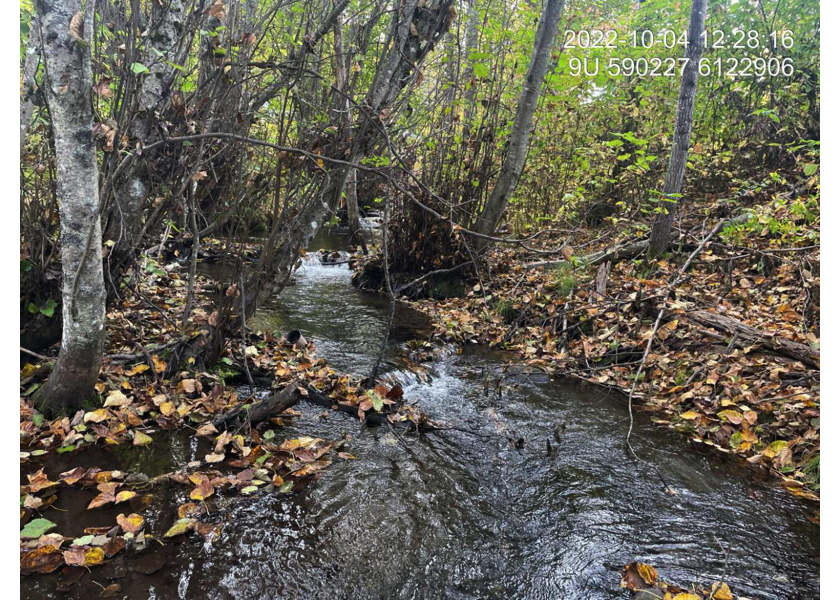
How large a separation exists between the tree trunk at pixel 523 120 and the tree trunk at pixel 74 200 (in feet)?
13.5

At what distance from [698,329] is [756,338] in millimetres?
513

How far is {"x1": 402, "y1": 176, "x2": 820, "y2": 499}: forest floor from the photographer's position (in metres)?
3.35

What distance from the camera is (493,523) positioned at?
247cm

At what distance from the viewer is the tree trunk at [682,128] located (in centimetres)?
Result: 602

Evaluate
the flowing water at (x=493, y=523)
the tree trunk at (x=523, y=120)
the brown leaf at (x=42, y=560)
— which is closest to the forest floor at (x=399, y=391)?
the brown leaf at (x=42, y=560)

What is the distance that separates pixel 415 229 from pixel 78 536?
599cm

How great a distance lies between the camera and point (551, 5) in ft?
19.8

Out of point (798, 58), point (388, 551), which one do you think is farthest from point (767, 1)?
point (388, 551)

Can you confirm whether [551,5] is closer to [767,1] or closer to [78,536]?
[767,1]

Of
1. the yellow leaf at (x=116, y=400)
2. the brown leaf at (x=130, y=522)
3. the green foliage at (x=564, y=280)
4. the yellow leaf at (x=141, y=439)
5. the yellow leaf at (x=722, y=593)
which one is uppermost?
the green foliage at (x=564, y=280)

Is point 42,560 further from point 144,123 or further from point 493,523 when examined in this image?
point 144,123

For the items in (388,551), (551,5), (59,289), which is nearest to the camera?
(388,551)

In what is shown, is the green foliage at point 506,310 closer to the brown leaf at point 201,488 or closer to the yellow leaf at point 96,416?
the brown leaf at point 201,488

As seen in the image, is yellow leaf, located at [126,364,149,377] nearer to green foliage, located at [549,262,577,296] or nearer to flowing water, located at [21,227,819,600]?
flowing water, located at [21,227,819,600]
